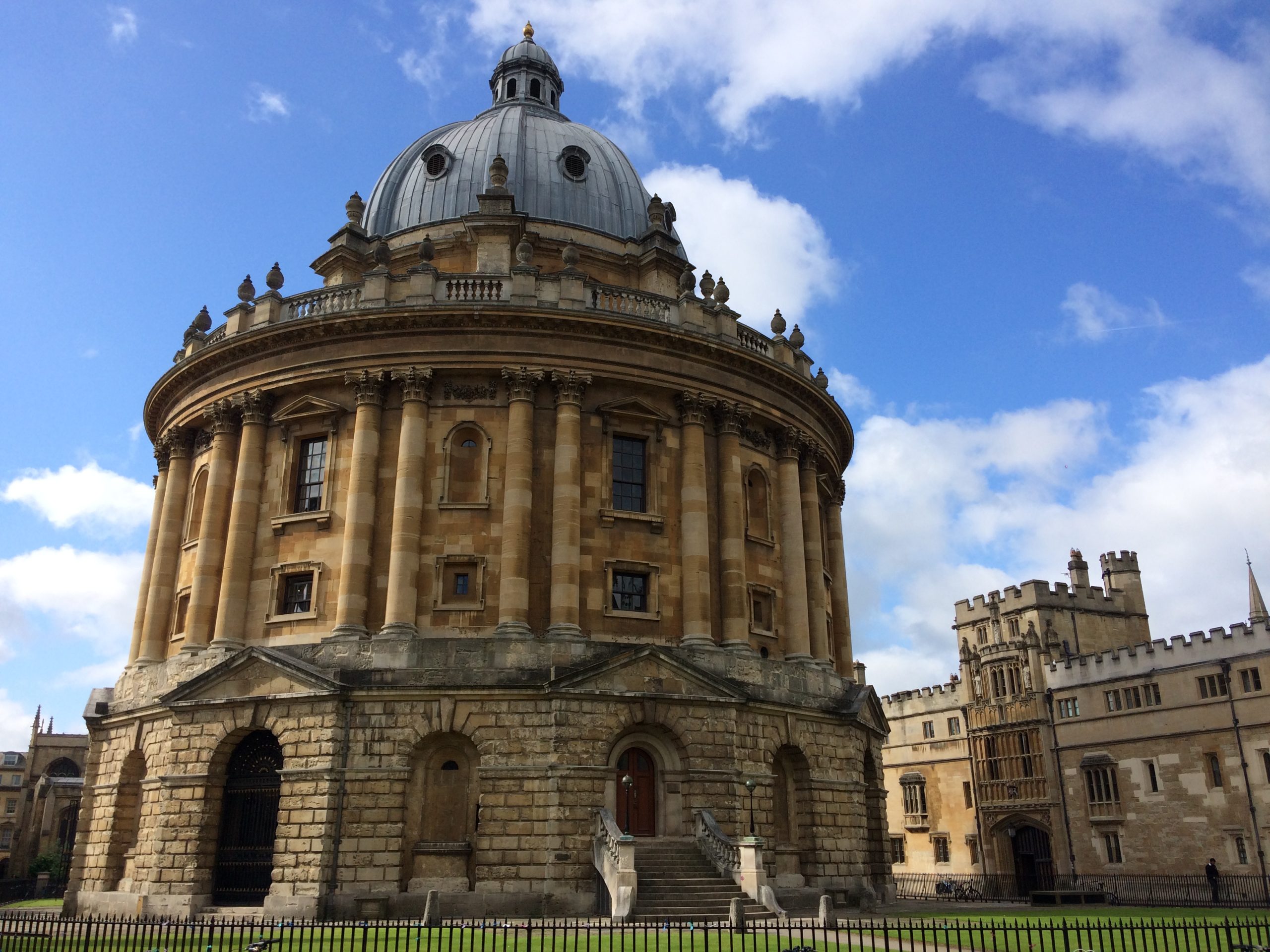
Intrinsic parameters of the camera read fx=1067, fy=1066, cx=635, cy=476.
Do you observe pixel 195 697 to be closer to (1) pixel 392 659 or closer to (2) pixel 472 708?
(1) pixel 392 659

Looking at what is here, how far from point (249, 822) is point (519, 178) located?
25.3m

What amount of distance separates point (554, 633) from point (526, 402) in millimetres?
7102

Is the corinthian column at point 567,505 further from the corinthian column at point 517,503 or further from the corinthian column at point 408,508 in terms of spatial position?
the corinthian column at point 408,508

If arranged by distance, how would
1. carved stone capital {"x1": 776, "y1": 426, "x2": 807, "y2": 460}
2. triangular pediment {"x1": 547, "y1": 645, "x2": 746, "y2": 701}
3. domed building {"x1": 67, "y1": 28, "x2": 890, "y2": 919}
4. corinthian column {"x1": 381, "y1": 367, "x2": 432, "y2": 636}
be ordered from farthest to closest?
carved stone capital {"x1": 776, "y1": 426, "x2": 807, "y2": 460} → corinthian column {"x1": 381, "y1": 367, "x2": 432, "y2": 636} → triangular pediment {"x1": 547, "y1": 645, "x2": 746, "y2": 701} → domed building {"x1": 67, "y1": 28, "x2": 890, "y2": 919}

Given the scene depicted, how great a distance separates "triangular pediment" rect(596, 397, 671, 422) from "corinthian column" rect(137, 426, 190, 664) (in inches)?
593

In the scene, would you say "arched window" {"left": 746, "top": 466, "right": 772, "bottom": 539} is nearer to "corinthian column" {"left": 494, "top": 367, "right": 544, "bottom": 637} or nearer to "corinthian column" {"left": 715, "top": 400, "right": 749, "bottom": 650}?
"corinthian column" {"left": 715, "top": 400, "right": 749, "bottom": 650}

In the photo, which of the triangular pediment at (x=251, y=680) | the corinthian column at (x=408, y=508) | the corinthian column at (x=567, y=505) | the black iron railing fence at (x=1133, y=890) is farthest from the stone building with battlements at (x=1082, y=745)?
the triangular pediment at (x=251, y=680)

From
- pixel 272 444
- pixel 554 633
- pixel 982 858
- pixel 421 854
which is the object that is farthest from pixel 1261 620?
pixel 272 444

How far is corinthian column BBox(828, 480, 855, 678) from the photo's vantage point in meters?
40.9

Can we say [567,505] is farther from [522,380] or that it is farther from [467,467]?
[522,380]

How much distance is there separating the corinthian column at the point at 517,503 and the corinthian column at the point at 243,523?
315 inches

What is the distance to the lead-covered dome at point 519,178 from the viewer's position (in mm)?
41750

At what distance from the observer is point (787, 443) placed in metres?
37.7

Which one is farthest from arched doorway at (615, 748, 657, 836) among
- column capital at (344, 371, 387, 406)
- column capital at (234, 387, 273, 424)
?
column capital at (234, 387, 273, 424)
